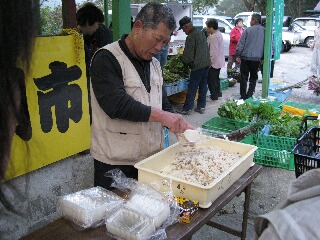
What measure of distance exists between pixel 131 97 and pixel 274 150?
314 cm

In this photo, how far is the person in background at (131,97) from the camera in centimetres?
211

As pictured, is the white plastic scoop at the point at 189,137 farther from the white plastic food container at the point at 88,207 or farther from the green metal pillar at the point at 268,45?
the green metal pillar at the point at 268,45

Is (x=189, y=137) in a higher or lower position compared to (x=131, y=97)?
lower

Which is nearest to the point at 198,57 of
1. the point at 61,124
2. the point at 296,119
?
the point at 296,119

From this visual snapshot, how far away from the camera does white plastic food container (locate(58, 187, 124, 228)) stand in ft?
5.27

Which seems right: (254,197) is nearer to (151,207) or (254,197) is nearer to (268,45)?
(151,207)

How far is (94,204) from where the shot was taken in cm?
167

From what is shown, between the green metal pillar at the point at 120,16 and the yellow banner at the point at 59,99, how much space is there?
0.48 meters

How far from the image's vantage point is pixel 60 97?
388 centimetres

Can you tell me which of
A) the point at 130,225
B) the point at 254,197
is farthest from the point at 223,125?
the point at 130,225

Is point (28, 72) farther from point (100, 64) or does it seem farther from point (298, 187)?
point (100, 64)

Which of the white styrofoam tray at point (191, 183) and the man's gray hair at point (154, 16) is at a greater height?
the man's gray hair at point (154, 16)

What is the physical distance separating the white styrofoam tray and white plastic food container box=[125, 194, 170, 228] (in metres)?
0.19

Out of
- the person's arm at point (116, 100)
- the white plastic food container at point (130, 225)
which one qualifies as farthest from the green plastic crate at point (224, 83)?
the white plastic food container at point (130, 225)
